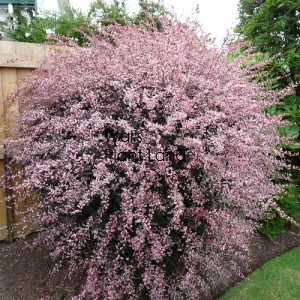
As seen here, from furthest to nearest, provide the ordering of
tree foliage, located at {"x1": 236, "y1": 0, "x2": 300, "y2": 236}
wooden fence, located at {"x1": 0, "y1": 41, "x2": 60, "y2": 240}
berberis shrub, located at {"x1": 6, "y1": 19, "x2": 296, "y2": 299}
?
tree foliage, located at {"x1": 236, "y1": 0, "x2": 300, "y2": 236} → wooden fence, located at {"x1": 0, "y1": 41, "x2": 60, "y2": 240} → berberis shrub, located at {"x1": 6, "y1": 19, "x2": 296, "y2": 299}

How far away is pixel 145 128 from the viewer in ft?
5.82

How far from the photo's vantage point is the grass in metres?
2.31

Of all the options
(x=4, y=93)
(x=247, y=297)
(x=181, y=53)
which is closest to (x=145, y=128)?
(x=181, y=53)

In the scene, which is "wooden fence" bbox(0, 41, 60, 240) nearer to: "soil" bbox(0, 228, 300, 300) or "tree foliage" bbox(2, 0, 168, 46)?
"soil" bbox(0, 228, 300, 300)

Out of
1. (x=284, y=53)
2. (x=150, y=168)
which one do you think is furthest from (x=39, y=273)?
(x=284, y=53)

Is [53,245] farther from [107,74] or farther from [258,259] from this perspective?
[258,259]

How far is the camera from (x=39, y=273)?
248 centimetres

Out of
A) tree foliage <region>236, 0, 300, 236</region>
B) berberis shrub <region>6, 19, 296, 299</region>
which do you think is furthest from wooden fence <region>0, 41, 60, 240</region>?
tree foliage <region>236, 0, 300, 236</region>

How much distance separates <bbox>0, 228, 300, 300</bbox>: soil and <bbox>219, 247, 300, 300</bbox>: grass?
0.25 ft

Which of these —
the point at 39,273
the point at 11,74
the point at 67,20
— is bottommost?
the point at 39,273

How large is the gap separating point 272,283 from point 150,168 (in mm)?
1654

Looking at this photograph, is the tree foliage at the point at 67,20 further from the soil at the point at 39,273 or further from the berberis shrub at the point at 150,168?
the soil at the point at 39,273

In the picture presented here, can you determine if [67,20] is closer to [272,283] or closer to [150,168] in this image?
[150,168]

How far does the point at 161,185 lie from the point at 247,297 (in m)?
1.31
